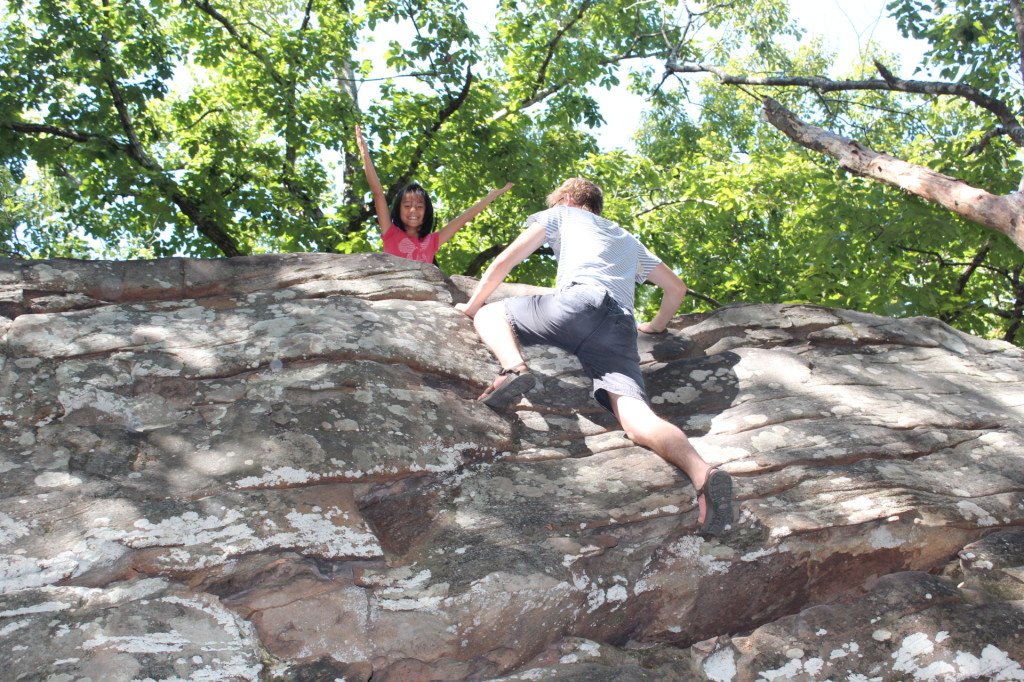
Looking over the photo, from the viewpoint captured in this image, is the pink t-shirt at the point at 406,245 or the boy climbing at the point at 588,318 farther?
the pink t-shirt at the point at 406,245

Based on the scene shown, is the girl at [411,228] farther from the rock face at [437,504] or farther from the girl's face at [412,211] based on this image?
the rock face at [437,504]

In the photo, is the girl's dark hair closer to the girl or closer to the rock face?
the girl

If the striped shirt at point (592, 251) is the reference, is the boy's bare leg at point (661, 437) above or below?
below

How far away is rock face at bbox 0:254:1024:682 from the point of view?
3088 mm

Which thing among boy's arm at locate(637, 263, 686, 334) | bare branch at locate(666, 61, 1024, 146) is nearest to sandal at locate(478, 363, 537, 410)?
boy's arm at locate(637, 263, 686, 334)

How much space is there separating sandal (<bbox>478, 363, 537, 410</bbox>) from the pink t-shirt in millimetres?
2285

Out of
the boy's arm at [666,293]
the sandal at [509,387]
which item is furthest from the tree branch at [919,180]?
the sandal at [509,387]

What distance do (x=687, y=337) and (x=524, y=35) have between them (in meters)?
9.28

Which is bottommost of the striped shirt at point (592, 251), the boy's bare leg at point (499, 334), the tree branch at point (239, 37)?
the boy's bare leg at point (499, 334)

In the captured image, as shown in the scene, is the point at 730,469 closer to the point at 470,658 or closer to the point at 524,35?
the point at 470,658

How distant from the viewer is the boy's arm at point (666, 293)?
5.15 meters

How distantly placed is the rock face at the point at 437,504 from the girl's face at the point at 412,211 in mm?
1298

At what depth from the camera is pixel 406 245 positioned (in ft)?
21.1

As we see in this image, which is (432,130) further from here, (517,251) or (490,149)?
(517,251)
